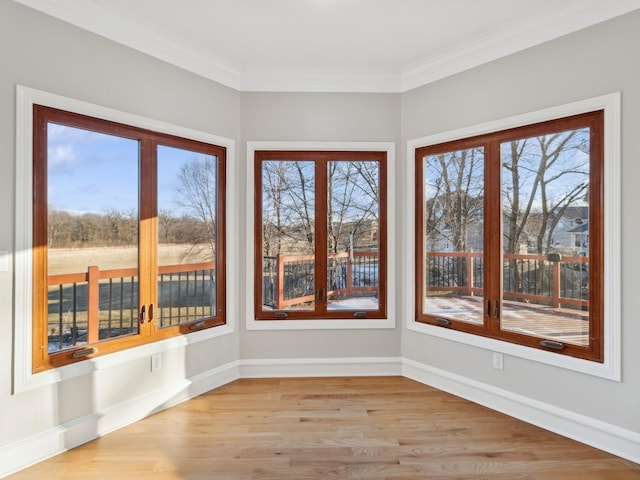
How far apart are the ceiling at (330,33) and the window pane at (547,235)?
807 millimetres

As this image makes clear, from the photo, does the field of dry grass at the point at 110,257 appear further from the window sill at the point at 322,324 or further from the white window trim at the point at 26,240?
the window sill at the point at 322,324

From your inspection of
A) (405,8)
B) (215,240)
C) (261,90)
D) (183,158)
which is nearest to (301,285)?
(215,240)

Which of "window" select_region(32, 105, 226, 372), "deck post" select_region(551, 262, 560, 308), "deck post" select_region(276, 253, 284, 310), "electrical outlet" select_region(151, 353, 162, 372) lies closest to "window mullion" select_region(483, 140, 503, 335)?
"deck post" select_region(551, 262, 560, 308)

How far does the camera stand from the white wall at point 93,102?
2.26 meters

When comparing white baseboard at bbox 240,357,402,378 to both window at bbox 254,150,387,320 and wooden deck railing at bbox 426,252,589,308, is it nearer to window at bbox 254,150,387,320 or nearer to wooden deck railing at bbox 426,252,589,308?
window at bbox 254,150,387,320

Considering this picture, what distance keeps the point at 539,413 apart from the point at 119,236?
328 centimetres

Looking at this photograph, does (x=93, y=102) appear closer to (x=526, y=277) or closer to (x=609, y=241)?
(x=526, y=277)

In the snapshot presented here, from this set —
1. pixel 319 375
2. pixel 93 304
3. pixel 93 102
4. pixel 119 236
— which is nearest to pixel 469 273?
pixel 319 375

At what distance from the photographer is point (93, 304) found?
273 centimetres

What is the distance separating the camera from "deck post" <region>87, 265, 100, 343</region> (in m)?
2.70

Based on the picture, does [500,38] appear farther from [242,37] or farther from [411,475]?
[411,475]

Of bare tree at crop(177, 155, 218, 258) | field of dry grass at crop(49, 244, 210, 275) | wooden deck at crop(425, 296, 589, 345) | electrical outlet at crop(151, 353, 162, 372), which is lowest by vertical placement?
electrical outlet at crop(151, 353, 162, 372)

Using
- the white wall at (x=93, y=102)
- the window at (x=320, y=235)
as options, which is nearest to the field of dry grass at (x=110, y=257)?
the white wall at (x=93, y=102)

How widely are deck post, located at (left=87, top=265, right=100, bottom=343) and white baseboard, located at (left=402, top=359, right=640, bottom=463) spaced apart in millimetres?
2649
